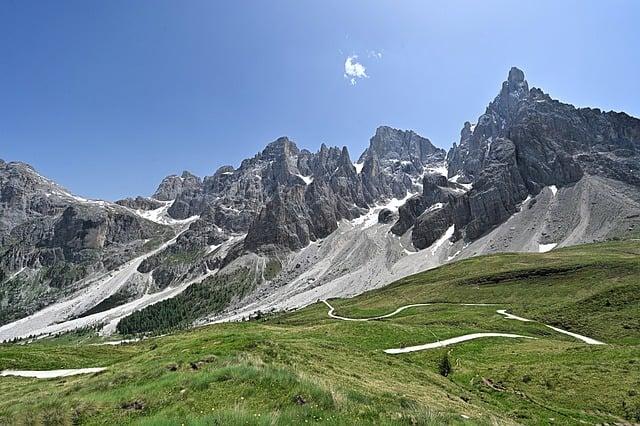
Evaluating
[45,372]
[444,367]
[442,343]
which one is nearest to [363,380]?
[444,367]

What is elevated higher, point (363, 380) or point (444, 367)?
point (363, 380)

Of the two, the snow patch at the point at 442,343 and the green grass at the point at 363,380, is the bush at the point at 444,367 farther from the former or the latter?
the snow patch at the point at 442,343

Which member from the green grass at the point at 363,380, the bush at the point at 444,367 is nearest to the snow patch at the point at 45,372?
the green grass at the point at 363,380

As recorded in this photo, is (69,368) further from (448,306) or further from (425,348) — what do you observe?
(448,306)

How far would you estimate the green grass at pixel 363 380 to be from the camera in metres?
14.8

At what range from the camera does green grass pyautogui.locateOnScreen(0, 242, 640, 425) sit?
14.8 metres

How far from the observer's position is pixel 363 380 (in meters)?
23.9

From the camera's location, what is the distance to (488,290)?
11075cm

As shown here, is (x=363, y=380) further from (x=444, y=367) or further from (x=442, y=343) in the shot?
(x=442, y=343)

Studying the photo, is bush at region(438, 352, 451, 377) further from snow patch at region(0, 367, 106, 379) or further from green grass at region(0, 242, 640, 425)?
snow patch at region(0, 367, 106, 379)

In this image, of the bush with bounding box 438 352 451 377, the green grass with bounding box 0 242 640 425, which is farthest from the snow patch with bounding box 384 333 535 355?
the bush with bounding box 438 352 451 377

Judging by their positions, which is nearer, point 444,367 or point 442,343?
point 444,367

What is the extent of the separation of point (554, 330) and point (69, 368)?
65569 mm

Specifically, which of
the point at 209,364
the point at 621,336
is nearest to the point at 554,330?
the point at 621,336
